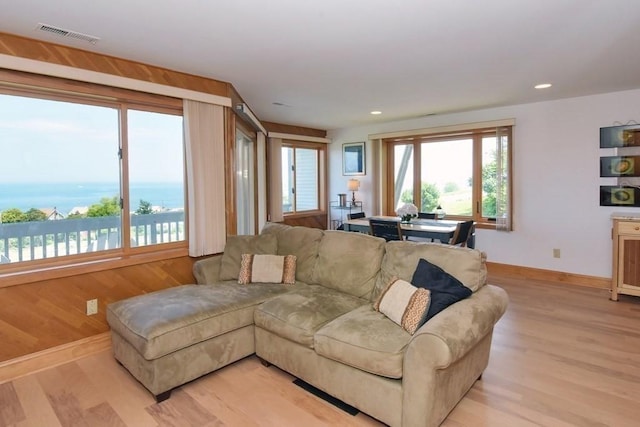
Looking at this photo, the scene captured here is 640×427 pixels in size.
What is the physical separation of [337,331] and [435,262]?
83 cm

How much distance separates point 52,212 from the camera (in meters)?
2.92

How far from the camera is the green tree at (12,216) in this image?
2680mm

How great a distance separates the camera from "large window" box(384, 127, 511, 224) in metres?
5.18

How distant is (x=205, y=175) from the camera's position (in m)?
3.58

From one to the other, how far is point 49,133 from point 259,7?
2.00 metres

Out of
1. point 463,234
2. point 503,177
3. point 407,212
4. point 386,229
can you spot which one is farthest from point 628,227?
point 386,229

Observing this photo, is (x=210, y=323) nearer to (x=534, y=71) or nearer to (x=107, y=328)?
(x=107, y=328)

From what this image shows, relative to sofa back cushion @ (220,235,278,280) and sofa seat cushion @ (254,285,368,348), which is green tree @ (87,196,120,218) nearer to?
sofa back cushion @ (220,235,278,280)

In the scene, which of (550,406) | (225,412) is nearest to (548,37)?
(550,406)

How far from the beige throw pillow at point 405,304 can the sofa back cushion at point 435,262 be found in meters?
0.21

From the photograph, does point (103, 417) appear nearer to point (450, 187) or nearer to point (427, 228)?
point (427, 228)

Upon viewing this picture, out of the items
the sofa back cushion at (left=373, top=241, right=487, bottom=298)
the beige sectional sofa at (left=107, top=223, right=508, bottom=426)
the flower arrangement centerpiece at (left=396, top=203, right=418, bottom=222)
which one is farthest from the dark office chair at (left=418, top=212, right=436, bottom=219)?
the sofa back cushion at (left=373, top=241, right=487, bottom=298)

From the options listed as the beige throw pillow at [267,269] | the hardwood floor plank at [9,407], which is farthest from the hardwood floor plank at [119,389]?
the beige throw pillow at [267,269]

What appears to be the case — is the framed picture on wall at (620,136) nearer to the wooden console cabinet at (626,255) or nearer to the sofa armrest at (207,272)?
the wooden console cabinet at (626,255)
